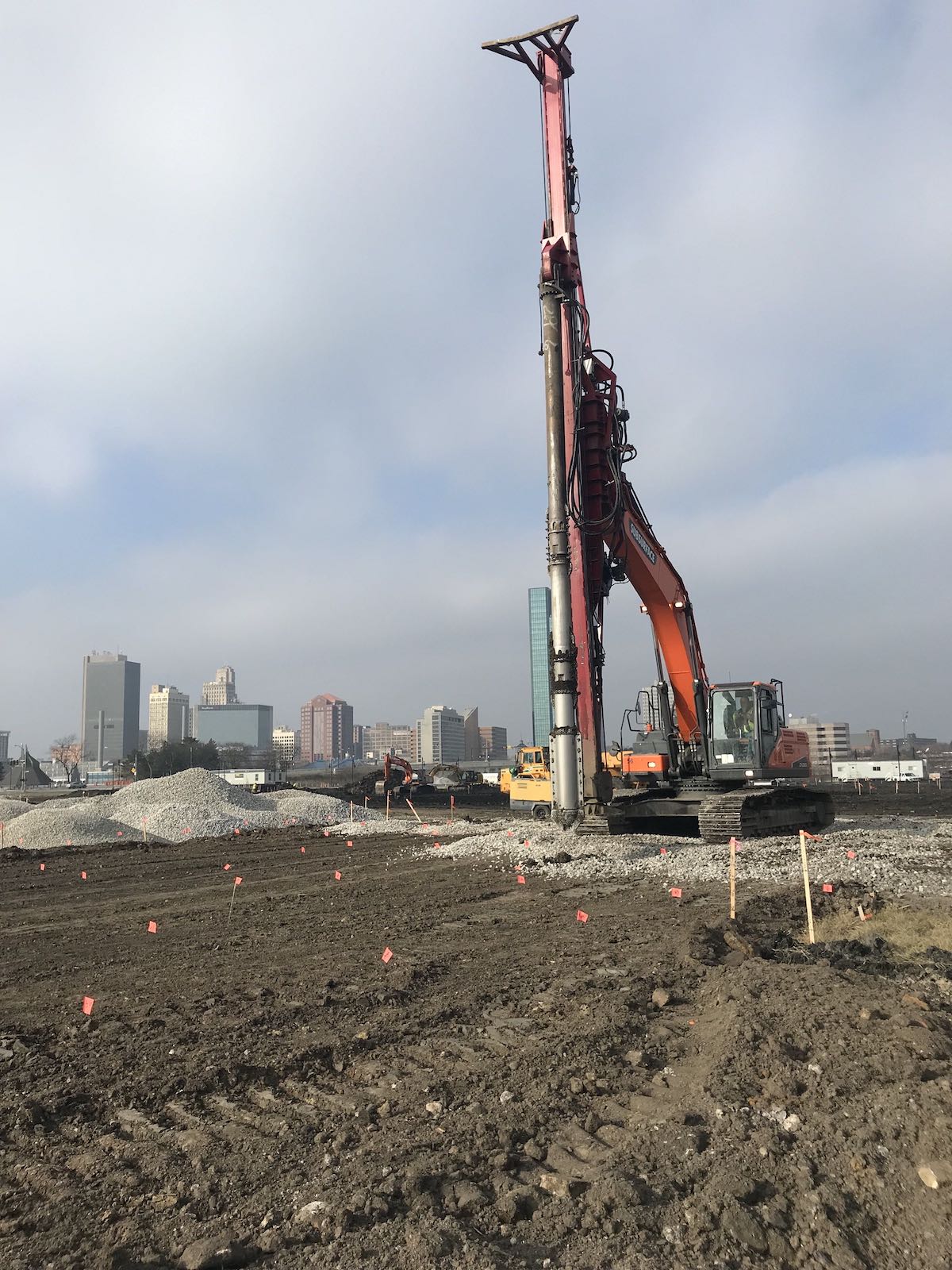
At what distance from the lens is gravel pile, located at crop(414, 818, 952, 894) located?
1248 cm

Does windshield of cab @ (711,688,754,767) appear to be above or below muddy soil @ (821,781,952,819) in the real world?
above

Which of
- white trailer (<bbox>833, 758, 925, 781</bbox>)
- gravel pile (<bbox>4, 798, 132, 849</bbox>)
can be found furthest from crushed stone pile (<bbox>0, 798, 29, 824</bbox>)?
white trailer (<bbox>833, 758, 925, 781</bbox>)

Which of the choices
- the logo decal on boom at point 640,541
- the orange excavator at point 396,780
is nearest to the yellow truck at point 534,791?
the logo decal on boom at point 640,541

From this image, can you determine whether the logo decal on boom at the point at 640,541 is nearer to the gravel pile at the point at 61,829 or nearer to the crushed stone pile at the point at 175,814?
the crushed stone pile at the point at 175,814

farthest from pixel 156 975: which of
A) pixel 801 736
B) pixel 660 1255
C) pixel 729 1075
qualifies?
pixel 801 736

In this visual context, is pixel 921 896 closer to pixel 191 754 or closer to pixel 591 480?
pixel 591 480

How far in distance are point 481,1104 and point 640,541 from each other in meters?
14.6

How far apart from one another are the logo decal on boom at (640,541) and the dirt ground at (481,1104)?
10218 millimetres

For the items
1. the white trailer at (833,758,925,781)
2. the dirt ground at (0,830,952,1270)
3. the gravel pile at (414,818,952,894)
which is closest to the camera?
the dirt ground at (0,830,952,1270)

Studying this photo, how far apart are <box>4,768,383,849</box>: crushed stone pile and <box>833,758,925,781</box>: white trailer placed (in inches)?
1702

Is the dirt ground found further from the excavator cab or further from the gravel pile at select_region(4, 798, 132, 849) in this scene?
the gravel pile at select_region(4, 798, 132, 849)

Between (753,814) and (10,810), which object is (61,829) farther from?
(753,814)

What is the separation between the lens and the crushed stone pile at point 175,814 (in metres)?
23.9

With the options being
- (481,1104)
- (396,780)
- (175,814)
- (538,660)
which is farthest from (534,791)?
(538,660)
